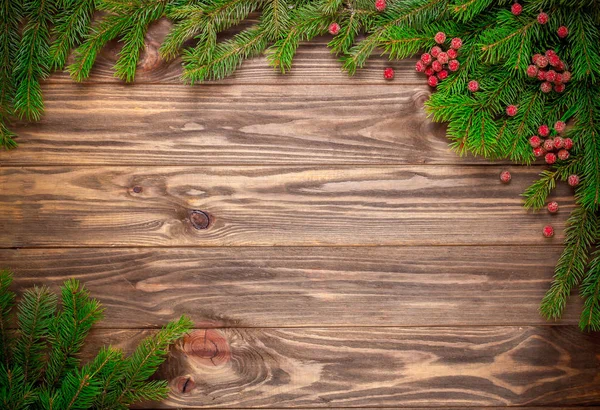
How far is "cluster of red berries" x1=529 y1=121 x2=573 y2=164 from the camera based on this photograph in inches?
40.0

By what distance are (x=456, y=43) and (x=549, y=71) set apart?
186 mm

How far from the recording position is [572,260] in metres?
1.06

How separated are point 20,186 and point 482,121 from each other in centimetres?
97

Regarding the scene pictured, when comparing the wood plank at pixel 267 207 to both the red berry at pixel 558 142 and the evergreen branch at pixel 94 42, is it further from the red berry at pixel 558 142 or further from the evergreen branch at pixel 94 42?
the evergreen branch at pixel 94 42

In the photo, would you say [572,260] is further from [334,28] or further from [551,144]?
[334,28]

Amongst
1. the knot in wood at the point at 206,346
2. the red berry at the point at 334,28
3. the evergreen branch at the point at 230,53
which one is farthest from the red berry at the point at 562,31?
the knot in wood at the point at 206,346

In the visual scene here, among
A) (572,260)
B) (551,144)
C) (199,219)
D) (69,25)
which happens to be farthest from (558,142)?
(69,25)

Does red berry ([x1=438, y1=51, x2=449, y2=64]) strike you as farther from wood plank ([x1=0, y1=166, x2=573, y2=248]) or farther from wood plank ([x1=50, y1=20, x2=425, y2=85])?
wood plank ([x1=0, y1=166, x2=573, y2=248])

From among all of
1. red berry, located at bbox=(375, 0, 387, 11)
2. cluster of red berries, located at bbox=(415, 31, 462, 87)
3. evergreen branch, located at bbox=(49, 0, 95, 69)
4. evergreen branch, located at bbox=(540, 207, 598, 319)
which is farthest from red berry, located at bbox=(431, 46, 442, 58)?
evergreen branch, located at bbox=(49, 0, 95, 69)

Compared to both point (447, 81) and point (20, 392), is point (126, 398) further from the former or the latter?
point (447, 81)

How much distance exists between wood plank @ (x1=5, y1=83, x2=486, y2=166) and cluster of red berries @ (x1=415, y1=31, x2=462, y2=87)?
4cm

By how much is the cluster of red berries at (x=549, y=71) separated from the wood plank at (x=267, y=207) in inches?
7.4

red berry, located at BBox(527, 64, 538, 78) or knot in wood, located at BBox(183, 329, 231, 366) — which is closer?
red berry, located at BBox(527, 64, 538, 78)

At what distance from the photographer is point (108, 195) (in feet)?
3.56
